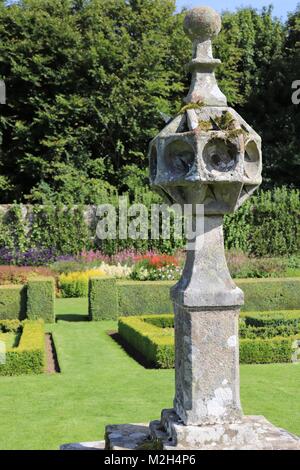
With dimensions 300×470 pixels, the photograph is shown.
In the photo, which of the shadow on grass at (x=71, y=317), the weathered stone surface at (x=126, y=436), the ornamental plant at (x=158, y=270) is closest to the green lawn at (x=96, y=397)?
the weathered stone surface at (x=126, y=436)

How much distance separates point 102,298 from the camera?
14797 mm

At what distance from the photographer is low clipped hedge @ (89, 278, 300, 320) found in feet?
48.9

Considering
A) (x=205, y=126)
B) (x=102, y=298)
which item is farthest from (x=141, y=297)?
(x=205, y=126)

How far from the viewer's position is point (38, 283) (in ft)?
47.8

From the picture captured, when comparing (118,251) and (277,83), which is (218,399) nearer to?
(118,251)

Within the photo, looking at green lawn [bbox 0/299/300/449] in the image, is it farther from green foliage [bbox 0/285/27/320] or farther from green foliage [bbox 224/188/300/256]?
green foliage [bbox 224/188/300/256]

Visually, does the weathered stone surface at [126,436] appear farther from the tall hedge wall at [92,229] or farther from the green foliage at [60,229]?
the green foliage at [60,229]

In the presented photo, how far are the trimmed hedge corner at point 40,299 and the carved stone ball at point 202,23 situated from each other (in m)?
9.77

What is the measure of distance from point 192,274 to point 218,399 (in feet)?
3.15

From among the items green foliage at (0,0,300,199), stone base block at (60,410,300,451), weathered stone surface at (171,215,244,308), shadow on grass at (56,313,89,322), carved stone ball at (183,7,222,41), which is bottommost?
shadow on grass at (56,313,89,322)

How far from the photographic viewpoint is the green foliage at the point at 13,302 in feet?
48.5

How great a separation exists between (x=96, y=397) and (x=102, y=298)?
602cm

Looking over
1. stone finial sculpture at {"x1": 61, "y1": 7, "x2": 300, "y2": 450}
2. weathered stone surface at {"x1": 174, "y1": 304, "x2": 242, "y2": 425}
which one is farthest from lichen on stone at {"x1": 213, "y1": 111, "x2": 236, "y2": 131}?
weathered stone surface at {"x1": 174, "y1": 304, "x2": 242, "y2": 425}

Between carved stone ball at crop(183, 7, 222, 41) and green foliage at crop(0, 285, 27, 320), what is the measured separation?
10.2m
